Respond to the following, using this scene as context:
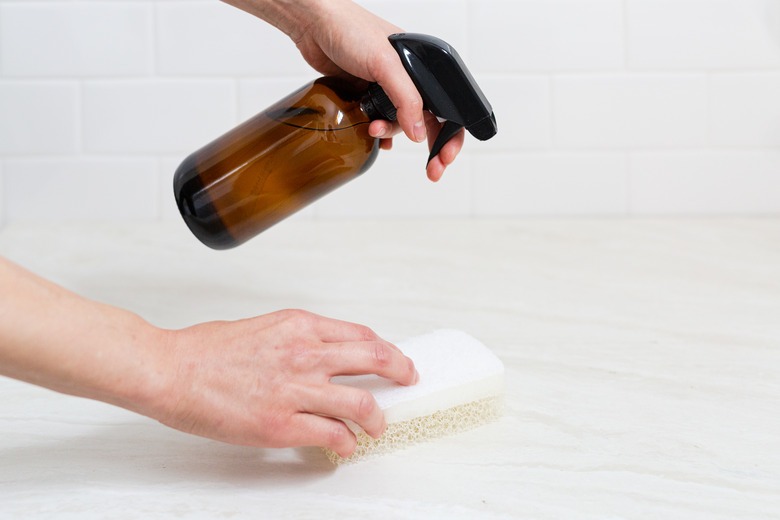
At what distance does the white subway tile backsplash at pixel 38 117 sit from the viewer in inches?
43.8

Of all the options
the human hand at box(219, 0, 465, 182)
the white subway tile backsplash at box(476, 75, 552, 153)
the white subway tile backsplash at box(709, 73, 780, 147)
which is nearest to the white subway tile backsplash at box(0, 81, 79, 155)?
the human hand at box(219, 0, 465, 182)

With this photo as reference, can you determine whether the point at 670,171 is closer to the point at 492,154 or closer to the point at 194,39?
the point at 492,154

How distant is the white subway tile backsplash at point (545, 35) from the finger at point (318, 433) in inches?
30.1

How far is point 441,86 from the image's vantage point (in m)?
0.61

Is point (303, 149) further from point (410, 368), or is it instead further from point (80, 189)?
point (80, 189)

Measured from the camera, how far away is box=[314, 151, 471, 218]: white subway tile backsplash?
1.14 metres

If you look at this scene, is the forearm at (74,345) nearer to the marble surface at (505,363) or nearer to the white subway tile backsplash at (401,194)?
the marble surface at (505,363)

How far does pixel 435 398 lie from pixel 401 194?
667 millimetres

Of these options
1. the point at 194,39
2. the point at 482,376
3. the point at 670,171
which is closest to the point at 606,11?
the point at 670,171

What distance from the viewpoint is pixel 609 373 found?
0.64 metres

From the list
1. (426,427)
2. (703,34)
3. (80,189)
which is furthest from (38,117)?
(703,34)

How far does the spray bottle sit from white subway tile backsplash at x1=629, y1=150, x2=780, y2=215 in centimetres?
59

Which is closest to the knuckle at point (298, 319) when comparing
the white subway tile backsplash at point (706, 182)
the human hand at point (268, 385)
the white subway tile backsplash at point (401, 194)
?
the human hand at point (268, 385)

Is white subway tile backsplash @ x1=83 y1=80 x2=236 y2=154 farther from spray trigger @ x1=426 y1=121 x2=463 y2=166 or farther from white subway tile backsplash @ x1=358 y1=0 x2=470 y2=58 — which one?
spray trigger @ x1=426 y1=121 x2=463 y2=166
